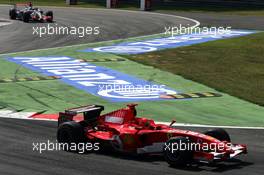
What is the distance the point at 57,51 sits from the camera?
1421 inches

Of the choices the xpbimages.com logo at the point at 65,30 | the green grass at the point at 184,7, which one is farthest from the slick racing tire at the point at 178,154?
the green grass at the point at 184,7

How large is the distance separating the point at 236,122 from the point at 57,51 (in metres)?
17.8

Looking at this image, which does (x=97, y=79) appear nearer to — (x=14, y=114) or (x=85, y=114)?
(x=14, y=114)

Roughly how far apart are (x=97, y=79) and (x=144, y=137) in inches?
463

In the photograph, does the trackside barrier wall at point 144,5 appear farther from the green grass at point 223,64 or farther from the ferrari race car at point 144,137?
the ferrari race car at point 144,137

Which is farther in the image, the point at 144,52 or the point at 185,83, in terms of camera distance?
the point at 144,52

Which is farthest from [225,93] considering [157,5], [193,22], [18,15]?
[157,5]

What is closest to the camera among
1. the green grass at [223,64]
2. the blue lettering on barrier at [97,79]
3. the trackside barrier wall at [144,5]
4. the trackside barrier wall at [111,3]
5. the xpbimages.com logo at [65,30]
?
the blue lettering on barrier at [97,79]

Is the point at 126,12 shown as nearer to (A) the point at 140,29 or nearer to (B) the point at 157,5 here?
(B) the point at 157,5

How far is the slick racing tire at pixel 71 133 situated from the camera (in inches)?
640

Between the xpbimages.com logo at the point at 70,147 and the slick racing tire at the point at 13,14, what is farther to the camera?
the slick racing tire at the point at 13,14

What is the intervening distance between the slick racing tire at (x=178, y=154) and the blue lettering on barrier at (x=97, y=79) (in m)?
8.33

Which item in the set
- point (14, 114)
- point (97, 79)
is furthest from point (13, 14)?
point (14, 114)

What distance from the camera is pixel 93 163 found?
15242 millimetres
